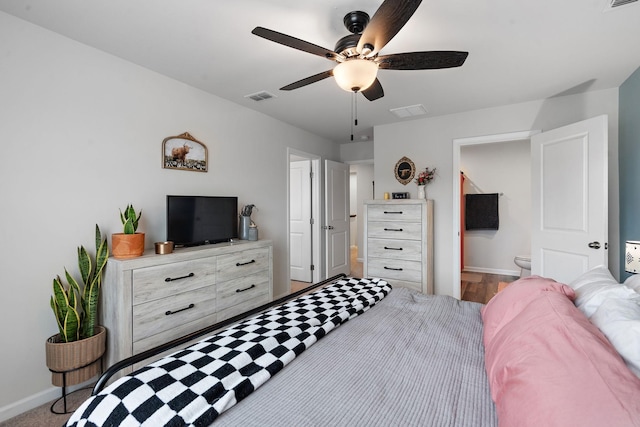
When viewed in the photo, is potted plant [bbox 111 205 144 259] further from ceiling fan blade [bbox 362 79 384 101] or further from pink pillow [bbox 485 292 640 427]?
pink pillow [bbox 485 292 640 427]

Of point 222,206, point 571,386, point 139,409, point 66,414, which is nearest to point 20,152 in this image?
point 222,206

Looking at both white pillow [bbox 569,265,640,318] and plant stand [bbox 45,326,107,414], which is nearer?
white pillow [bbox 569,265,640,318]

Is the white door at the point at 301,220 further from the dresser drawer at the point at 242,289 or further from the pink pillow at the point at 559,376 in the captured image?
the pink pillow at the point at 559,376

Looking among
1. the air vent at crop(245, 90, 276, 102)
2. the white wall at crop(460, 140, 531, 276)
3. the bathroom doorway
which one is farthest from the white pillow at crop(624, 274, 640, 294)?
the white wall at crop(460, 140, 531, 276)

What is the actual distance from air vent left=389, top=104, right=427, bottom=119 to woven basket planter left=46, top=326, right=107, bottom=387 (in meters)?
3.58

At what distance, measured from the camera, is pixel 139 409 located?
0.87m

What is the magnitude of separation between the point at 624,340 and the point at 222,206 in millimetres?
2896

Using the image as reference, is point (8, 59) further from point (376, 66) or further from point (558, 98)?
point (558, 98)

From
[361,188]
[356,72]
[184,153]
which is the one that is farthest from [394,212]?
[361,188]

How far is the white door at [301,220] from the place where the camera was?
4.91 metres

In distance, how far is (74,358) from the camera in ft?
6.18

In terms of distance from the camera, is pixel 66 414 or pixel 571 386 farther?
pixel 66 414

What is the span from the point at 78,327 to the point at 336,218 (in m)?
3.77

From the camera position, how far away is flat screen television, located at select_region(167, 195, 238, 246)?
261 cm
